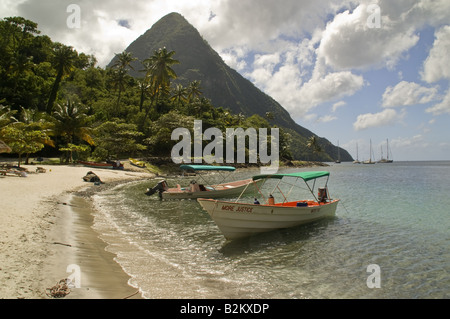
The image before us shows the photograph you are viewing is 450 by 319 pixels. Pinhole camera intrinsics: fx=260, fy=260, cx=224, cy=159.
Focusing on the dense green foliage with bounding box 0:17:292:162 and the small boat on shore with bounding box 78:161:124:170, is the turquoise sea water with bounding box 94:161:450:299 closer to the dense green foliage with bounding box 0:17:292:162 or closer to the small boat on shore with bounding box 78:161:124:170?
the dense green foliage with bounding box 0:17:292:162

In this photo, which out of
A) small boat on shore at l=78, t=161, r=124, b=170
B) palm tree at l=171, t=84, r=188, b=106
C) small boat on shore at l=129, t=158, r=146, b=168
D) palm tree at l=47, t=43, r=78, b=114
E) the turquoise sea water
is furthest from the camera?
palm tree at l=171, t=84, r=188, b=106

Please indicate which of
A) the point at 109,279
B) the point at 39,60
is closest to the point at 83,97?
the point at 39,60

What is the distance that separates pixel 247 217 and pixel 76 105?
Result: 51076 millimetres

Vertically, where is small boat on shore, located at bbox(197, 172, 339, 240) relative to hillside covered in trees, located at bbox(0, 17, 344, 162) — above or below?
below

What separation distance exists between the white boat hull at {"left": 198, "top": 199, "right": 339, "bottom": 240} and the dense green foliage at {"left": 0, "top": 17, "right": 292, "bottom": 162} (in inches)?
1138

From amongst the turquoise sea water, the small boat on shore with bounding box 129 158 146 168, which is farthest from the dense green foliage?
the turquoise sea water

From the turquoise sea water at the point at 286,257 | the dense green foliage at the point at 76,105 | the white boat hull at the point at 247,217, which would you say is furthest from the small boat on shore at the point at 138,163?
the white boat hull at the point at 247,217

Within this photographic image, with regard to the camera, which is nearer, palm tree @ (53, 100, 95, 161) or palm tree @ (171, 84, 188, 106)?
palm tree @ (53, 100, 95, 161)

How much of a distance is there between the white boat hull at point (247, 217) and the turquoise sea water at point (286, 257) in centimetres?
43

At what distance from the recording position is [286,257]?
10.3 m

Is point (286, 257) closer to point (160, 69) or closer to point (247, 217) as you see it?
point (247, 217)

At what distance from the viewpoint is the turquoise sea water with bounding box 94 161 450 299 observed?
25.4ft

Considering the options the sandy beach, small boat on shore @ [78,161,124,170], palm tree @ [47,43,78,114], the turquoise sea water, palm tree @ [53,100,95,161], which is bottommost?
the turquoise sea water
